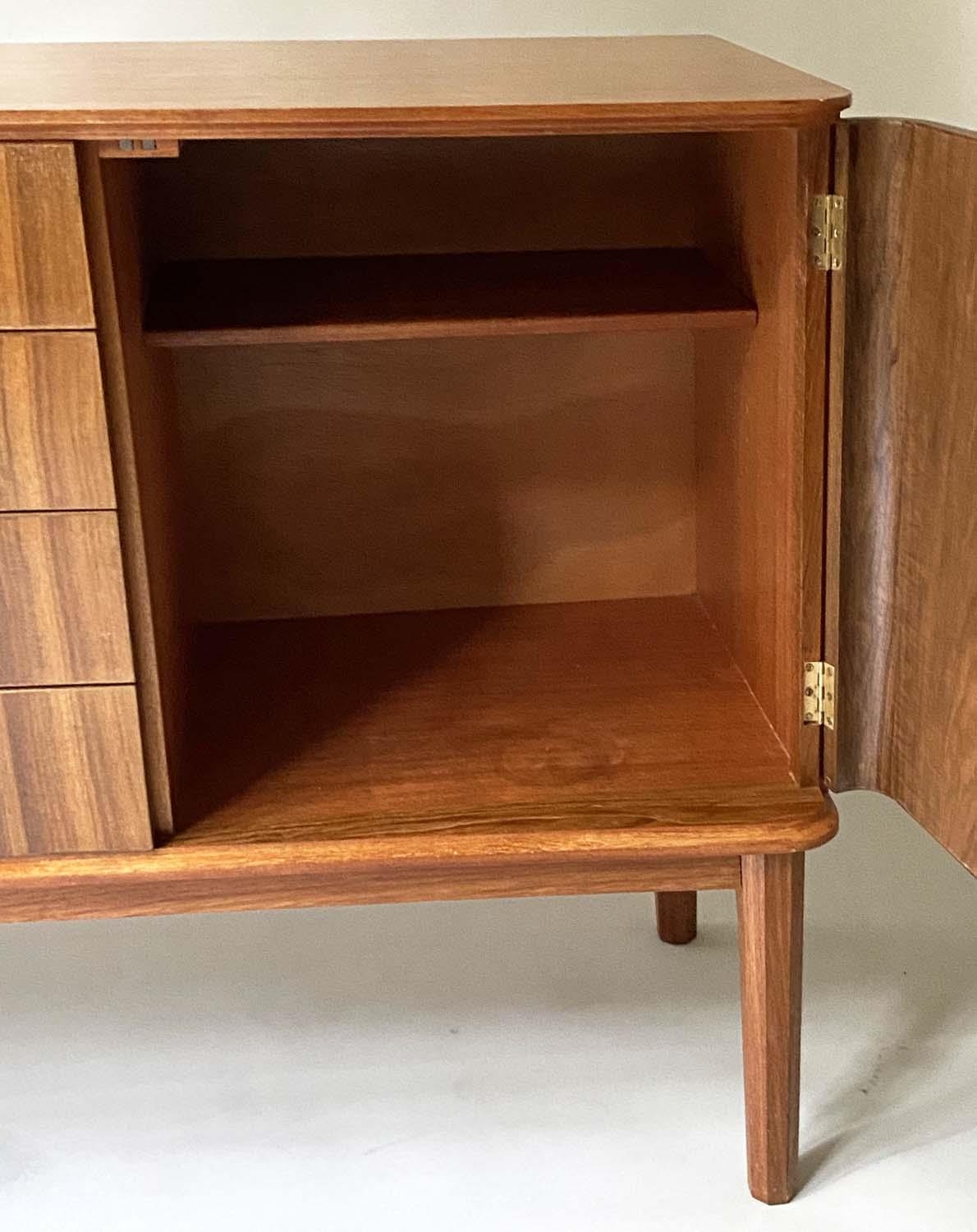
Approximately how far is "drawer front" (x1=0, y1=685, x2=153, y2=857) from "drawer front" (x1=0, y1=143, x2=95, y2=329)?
300 millimetres

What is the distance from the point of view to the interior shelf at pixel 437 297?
136cm

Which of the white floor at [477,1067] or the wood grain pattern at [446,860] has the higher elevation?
the wood grain pattern at [446,860]

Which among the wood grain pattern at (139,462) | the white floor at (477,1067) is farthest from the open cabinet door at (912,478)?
the wood grain pattern at (139,462)

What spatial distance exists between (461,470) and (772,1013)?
27.1 inches

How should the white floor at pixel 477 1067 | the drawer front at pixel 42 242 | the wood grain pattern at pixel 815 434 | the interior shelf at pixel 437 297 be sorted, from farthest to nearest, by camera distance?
the white floor at pixel 477 1067 → the interior shelf at pixel 437 297 → the wood grain pattern at pixel 815 434 → the drawer front at pixel 42 242

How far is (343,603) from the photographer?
183 cm

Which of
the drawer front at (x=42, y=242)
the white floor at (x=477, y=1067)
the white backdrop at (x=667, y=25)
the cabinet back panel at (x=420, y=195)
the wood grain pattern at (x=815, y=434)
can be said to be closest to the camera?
the drawer front at (x=42, y=242)

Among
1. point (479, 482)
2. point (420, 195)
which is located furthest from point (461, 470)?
point (420, 195)

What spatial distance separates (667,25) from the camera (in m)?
1.93

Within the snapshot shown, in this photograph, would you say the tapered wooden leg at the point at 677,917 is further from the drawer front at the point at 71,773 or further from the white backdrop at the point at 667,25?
the white backdrop at the point at 667,25

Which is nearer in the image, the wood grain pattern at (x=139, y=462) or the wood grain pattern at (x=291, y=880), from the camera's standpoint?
the wood grain pattern at (x=139, y=462)

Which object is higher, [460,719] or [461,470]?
[461,470]

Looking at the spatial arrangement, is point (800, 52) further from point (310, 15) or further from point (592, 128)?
point (592, 128)

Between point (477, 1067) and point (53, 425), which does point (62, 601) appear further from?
point (477, 1067)
